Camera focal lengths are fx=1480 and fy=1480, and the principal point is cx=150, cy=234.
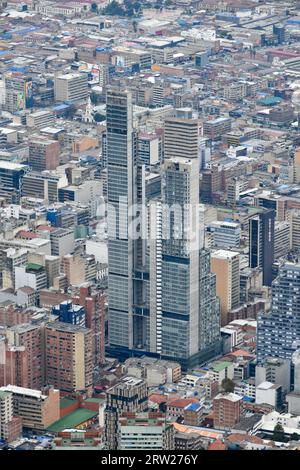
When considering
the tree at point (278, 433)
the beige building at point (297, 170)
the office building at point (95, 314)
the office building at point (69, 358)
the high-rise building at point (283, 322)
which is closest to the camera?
the tree at point (278, 433)

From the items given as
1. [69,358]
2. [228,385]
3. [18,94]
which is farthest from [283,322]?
[18,94]

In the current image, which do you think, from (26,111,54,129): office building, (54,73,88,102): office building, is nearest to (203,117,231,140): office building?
(26,111,54,129): office building

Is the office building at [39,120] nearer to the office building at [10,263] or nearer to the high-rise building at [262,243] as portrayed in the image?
the office building at [10,263]

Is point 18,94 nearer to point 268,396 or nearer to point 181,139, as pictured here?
point 181,139

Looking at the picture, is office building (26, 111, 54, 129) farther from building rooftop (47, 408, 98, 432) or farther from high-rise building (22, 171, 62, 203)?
building rooftop (47, 408, 98, 432)

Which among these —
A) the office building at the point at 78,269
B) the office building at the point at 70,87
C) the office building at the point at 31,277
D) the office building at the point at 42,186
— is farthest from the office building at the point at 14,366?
the office building at the point at 70,87
